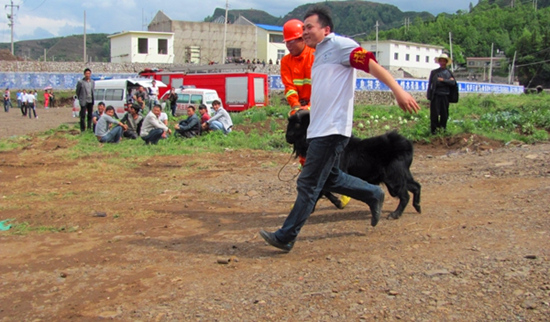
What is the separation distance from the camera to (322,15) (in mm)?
3977

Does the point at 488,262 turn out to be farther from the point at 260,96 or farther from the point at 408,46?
the point at 408,46

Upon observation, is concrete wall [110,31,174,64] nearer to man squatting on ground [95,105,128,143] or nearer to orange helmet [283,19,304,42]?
man squatting on ground [95,105,128,143]

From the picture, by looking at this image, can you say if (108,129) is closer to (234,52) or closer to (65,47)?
(234,52)

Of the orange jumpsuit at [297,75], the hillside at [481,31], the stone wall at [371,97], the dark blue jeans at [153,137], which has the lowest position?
the dark blue jeans at [153,137]

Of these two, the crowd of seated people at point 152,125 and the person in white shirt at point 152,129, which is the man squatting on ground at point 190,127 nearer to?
the crowd of seated people at point 152,125

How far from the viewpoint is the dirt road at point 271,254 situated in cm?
297

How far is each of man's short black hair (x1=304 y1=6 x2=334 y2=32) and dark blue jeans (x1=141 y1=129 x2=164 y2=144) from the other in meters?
8.87

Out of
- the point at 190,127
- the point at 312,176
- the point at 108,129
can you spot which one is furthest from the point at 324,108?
the point at 108,129

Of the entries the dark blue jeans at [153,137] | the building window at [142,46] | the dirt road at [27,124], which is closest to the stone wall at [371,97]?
the dirt road at [27,124]

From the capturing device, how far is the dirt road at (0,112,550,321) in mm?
2971

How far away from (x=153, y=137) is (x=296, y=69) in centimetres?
786

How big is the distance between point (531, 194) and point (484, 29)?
12521cm

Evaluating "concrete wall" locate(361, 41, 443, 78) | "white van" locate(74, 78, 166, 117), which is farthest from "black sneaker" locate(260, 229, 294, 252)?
"concrete wall" locate(361, 41, 443, 78)

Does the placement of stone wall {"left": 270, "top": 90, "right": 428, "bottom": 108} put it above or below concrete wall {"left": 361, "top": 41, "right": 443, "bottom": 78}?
below
